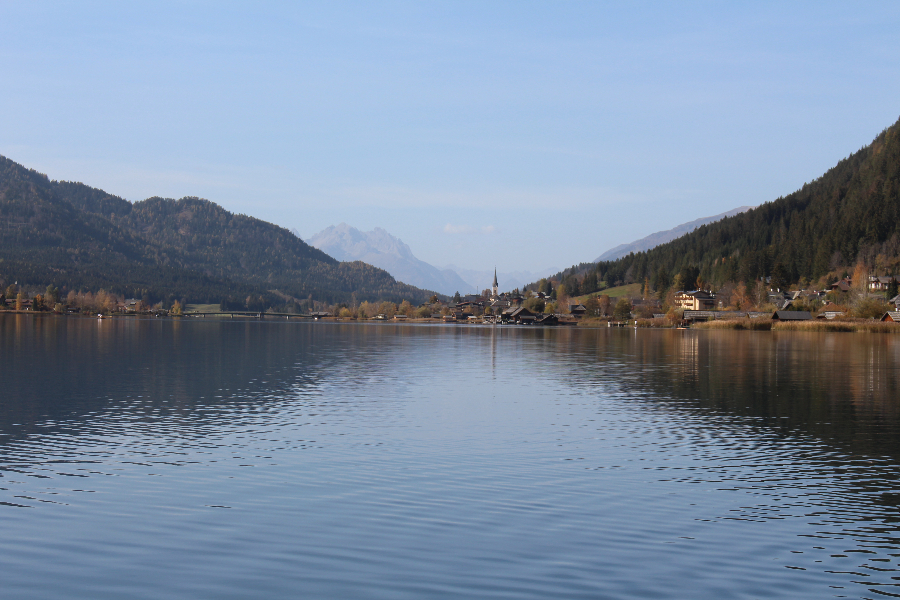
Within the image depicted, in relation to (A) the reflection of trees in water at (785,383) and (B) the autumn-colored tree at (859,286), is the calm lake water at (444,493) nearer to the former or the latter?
(A) the reflection of trees in water at (785,383)

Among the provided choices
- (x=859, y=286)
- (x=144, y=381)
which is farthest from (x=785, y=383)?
(x=859, y=286)

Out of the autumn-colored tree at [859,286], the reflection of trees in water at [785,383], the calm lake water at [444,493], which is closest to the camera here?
the calm lake water at [444,493]

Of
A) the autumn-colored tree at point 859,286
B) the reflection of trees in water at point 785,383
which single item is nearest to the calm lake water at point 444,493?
the reflection of trees in water at point 785,383

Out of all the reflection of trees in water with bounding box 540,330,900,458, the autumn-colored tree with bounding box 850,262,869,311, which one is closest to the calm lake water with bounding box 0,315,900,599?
the reflection of trees in water with bounding box 540,330,900,458

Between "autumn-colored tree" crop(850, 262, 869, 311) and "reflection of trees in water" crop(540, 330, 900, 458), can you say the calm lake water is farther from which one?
"autumn-colored tree" crop(850, 262, 869, 311)

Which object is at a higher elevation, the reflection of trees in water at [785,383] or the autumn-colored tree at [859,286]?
the autumn-colored tree at [859,286]


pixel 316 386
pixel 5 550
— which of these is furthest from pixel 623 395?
pixel 5 550

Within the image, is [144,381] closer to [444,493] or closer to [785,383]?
[444,493]

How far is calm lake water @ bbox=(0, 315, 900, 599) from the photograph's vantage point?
A: 12547mm

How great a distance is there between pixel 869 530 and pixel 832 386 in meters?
31.7

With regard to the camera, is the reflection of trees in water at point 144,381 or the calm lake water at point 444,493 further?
the reflection of trees in water at point 144,381

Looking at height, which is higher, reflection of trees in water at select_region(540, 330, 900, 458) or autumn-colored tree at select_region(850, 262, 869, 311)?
autumn-colored tree at select_region(850, 262, 869, 311)

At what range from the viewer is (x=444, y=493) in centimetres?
1814

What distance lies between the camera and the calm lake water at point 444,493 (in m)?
12.5
